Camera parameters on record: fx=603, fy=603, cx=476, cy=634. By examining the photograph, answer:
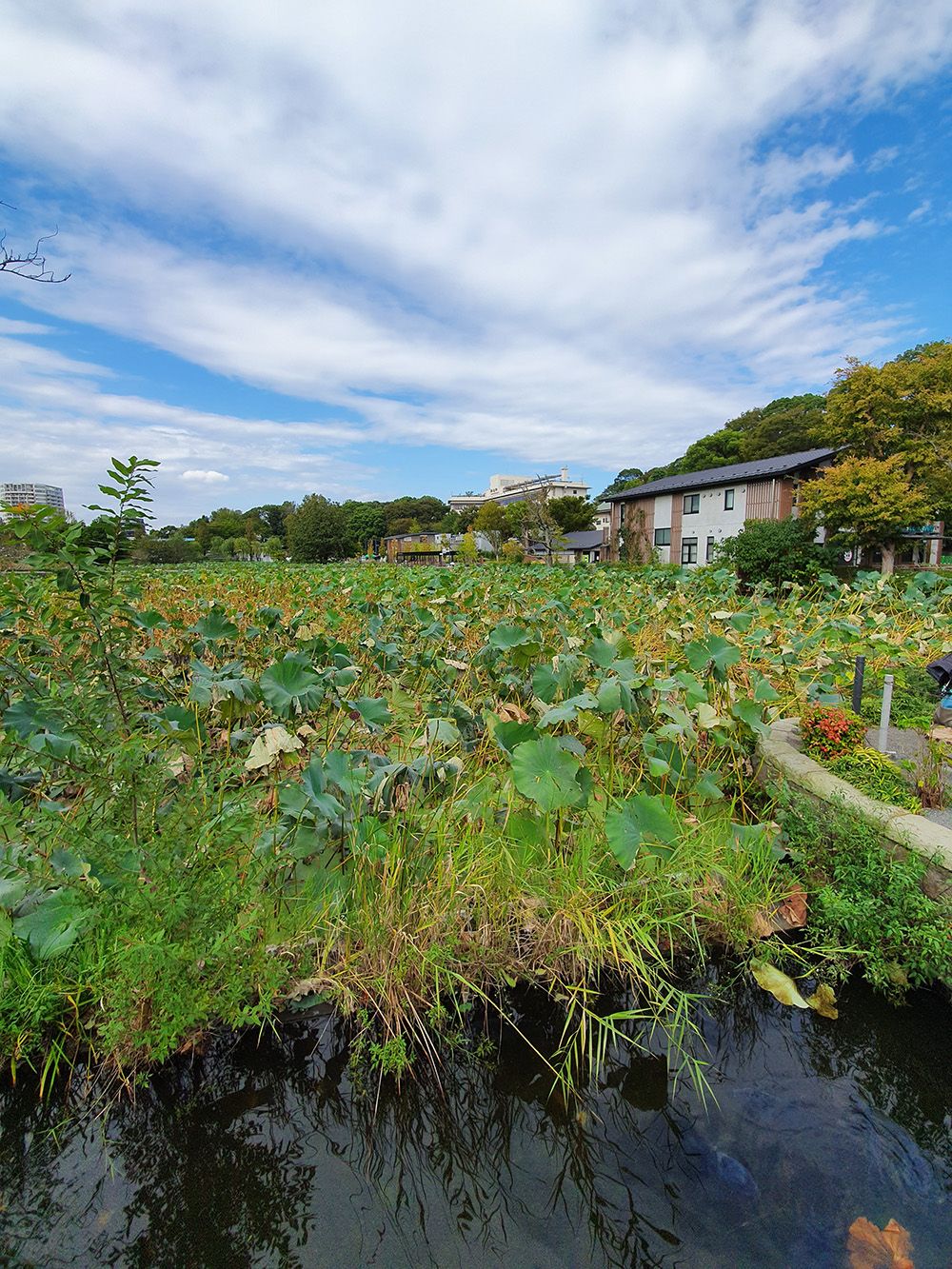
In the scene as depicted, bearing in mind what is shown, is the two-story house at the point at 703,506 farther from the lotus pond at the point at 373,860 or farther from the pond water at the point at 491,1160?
the pond water at the point at 491,1160

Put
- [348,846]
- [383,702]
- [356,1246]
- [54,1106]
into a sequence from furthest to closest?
[383,702]
[348,846]
[54,1106]
[356,1246]

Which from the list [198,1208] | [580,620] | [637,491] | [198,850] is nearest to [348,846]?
[198,850]

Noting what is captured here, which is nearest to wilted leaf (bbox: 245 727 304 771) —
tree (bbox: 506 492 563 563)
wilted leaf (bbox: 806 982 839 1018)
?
wilted leaf (bbox: 806 982 839 1018)

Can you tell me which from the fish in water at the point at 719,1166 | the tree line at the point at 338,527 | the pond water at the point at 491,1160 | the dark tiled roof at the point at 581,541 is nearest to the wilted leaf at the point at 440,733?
the pond water at the point at 491,1160

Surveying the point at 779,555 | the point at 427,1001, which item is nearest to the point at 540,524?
the point at 779,555

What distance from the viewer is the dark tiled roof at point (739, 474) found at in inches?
1051

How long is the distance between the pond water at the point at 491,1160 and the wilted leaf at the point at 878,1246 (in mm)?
27

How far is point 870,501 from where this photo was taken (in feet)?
64.9

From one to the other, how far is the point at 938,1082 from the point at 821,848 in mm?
973

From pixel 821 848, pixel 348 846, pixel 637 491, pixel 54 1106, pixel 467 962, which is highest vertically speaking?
pixel 637 491

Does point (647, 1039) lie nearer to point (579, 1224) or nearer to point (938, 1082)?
point (579, 1224)

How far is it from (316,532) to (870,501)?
4666 centimetres

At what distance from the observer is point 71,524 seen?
7.97 ft

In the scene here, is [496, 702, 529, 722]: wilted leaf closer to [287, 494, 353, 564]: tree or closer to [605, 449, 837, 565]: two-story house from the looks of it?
[605, 449, 837, 565]: two-story house
